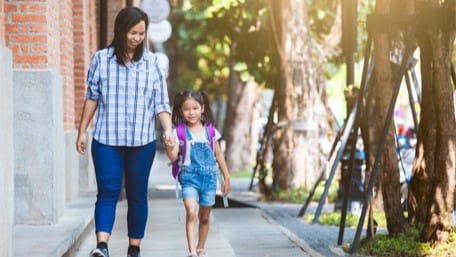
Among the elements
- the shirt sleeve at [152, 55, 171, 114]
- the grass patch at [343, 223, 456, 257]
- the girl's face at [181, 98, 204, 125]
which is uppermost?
the shirt sleeve at [152, 55, 171, 114]

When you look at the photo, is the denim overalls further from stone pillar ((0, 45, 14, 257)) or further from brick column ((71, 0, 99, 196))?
brick column ((71, 0, 99, 196))

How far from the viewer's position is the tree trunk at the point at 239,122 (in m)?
34.4

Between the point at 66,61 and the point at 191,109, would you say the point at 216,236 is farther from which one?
the point at 66,61

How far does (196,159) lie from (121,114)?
34.7 inches

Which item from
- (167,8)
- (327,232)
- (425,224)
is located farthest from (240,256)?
(167,8)

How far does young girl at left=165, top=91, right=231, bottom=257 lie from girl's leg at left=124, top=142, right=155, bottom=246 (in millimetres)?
427

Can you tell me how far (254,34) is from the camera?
25.6 metres

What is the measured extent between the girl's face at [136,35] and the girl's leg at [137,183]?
2.39ft

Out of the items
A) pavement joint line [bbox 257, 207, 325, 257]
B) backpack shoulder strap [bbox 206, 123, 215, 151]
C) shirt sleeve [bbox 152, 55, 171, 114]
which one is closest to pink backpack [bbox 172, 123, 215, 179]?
backpack shoulder strap [bbox 206, 123, 215, 151]

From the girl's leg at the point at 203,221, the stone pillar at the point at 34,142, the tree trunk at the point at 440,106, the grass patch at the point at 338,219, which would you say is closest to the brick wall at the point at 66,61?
the stone pillar at the point at 34,142

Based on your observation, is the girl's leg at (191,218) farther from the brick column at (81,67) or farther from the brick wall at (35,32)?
the brick column at (81,67)

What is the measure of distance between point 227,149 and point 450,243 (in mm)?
25078

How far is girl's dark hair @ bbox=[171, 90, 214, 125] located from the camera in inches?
357

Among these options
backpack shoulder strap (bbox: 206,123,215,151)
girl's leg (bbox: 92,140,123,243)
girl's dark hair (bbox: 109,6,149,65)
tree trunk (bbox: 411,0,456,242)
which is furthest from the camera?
tree trunk (bbox: 411,0,456,242)
